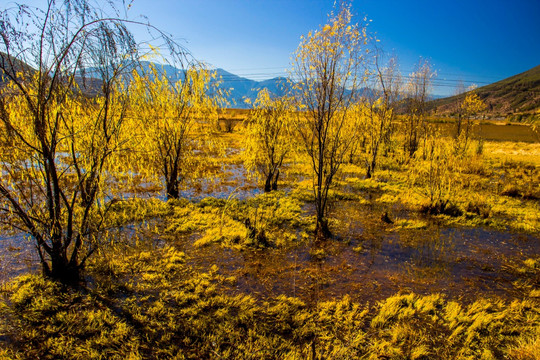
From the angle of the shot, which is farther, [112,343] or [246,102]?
[246,102]

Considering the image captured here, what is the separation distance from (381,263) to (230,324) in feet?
13.4

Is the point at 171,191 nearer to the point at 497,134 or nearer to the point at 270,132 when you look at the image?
the point at 270,132

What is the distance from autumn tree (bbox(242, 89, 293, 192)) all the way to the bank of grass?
22.9 feet

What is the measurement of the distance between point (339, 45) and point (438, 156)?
6909 millimetres

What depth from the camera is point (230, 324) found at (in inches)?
173

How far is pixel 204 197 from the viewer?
1092 cm

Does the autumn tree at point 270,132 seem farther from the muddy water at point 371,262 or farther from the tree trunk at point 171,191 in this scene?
the muddy water at point 371,262

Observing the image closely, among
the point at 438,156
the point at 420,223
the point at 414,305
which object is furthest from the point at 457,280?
the point at 438,156

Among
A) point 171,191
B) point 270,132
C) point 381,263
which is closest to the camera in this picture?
point 381,263

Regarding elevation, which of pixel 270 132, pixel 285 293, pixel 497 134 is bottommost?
pixel 285 293

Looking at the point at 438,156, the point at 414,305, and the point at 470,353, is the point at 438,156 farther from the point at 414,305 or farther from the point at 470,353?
the point at 470,353

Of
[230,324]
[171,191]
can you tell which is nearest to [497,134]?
[171,191]

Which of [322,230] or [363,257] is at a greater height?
[322,230]

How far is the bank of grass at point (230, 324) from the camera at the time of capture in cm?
383
